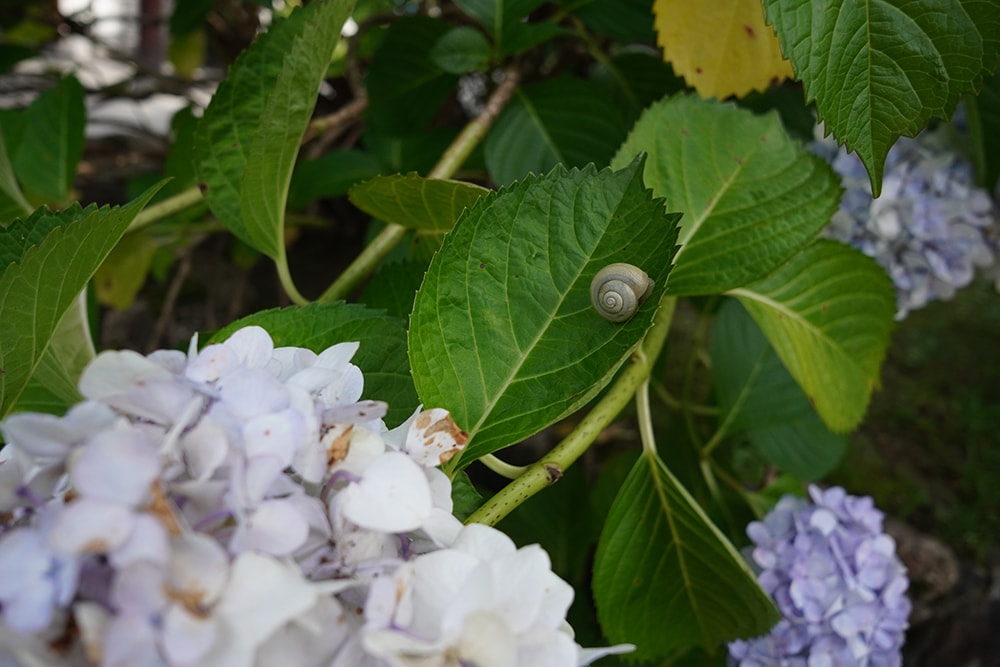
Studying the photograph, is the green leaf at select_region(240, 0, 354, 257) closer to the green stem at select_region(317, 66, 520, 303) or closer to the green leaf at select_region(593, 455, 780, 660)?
the green stem at select_region(317, 66, 520, 303)

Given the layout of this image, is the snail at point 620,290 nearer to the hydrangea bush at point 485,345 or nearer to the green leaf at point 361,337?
the hydrangea bush at point 485,345

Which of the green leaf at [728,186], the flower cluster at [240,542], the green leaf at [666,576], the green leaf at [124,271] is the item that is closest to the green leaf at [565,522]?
the green leaf at [666,576]

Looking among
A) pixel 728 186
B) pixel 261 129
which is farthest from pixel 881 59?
pixel 261 129

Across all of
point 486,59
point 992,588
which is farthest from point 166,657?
point 992,588

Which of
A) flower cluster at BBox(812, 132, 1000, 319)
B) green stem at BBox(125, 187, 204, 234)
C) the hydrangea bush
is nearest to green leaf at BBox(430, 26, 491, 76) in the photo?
the hydrangea bush

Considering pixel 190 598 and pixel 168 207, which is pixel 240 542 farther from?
pixel 168 207

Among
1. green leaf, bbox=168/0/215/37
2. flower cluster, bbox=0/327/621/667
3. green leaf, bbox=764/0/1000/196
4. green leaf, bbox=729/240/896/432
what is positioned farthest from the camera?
green leaf, bbox=168/0/215/37
